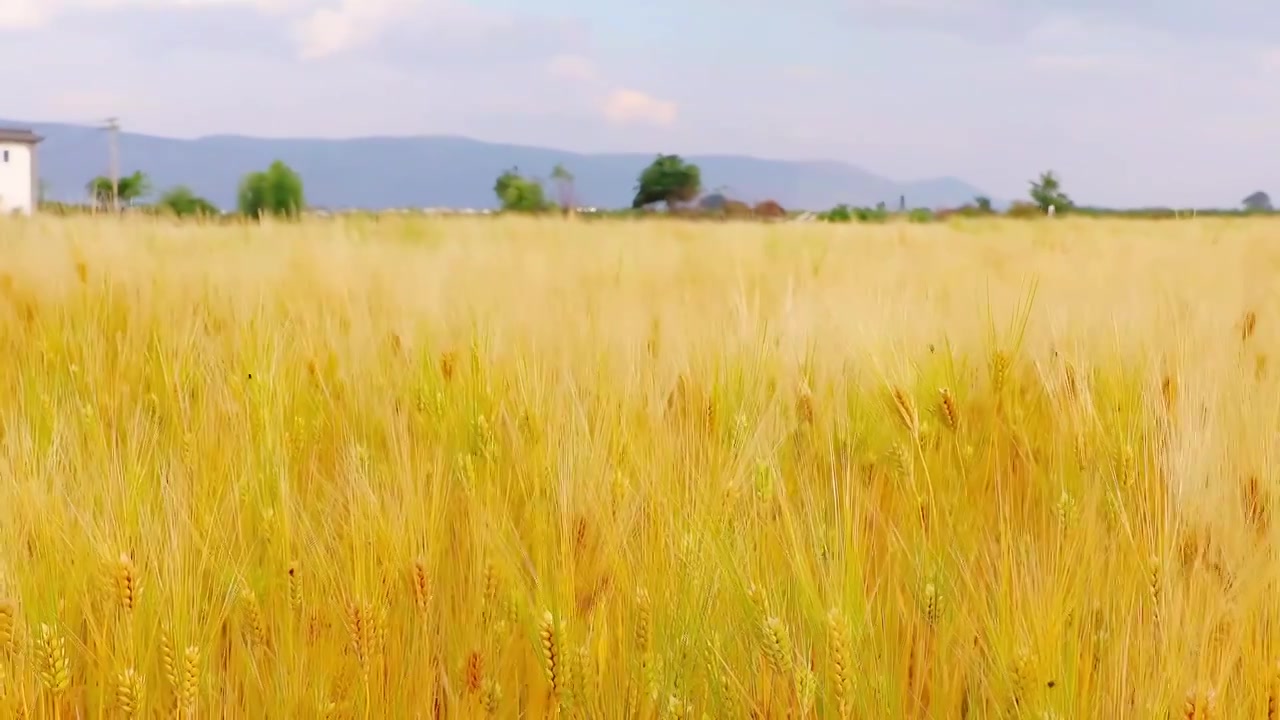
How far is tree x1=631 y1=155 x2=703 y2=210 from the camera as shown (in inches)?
1788

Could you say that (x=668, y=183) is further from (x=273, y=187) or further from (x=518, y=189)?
(x=273, y=187)

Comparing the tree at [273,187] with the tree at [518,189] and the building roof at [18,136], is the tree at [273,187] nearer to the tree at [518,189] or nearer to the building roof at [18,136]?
the tree at [518,189]

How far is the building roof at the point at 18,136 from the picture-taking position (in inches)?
1949

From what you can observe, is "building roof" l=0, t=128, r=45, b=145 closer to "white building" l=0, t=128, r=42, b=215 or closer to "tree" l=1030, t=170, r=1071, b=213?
"white building" l=0, t=128, r=42, b=215

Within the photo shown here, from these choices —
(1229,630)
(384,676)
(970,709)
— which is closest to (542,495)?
(384,676)

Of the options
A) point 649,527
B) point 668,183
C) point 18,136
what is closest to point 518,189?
point 668,183

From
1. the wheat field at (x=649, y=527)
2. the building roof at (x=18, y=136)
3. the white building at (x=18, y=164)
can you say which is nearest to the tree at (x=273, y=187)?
the white building at (x=18, y=164)

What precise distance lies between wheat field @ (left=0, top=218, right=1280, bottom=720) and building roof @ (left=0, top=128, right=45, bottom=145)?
55749 mm

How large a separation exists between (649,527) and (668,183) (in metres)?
45.3

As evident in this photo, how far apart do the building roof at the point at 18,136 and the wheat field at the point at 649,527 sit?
2195 inches

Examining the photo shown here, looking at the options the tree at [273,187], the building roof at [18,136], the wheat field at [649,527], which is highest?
the building roof at [18,136]

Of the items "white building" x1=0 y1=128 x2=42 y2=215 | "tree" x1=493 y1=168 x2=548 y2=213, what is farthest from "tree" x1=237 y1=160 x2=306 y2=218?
"white building" x1=0 y1=128 x2=42 y2=215

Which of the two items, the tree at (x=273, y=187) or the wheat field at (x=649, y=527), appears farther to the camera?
the tree at (x=273, y=187)

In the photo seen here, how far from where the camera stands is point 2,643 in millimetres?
1006
